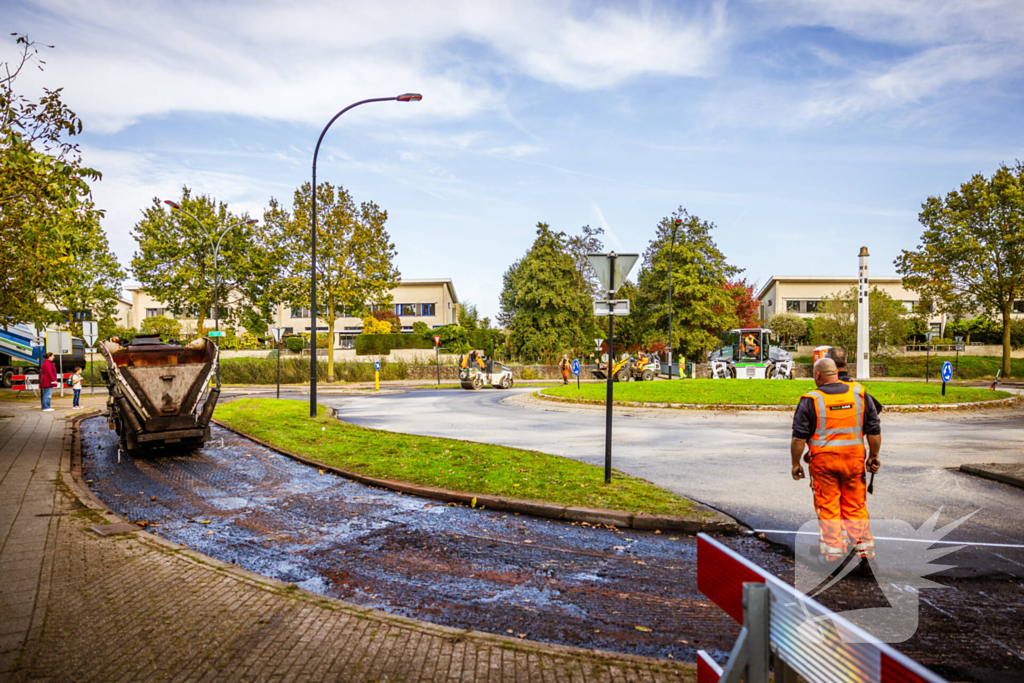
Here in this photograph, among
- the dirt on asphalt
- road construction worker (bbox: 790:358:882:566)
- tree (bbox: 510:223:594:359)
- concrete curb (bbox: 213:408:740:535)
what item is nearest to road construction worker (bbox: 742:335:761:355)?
tree (bbox: 510:223:594:359)

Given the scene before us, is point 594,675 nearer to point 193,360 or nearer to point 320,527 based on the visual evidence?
point 320,527

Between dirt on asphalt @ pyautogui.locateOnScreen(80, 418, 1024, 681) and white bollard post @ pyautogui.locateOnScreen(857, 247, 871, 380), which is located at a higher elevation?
white bollard post @ pyautogui.locateOnScreen(857, 247, 871, 380)

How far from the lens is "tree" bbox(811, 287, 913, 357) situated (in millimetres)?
49250

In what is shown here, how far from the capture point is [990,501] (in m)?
7.60

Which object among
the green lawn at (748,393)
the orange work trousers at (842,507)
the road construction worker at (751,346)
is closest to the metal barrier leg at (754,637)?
the orange work trousers at (842,507)

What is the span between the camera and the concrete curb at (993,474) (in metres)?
8.44

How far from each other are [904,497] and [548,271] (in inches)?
1609

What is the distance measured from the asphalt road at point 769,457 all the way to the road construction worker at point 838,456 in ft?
2.58

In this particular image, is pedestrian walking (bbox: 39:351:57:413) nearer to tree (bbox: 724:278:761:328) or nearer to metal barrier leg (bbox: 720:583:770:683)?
metal barrier leg (bbox: 720:583:770:683)

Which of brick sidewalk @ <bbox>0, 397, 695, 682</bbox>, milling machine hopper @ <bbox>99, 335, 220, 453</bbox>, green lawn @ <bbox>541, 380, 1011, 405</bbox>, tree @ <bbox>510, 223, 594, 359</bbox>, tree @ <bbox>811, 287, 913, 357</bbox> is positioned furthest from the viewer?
tree @ <bbox>811, 287, 913, 357</bbox>

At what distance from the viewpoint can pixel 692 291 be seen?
4569 cm

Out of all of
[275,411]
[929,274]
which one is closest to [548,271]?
[929,274]

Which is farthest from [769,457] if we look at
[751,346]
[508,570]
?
[751,346]

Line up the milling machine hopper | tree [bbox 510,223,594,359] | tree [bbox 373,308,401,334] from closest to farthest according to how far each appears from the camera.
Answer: the milling machine hopper → tree [bbox 510,223,594,359] → tree [bbox 373,308,401,334]
